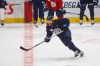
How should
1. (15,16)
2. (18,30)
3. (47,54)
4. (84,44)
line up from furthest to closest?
(15,16) < (18,30) < (84,44) < (47,54)

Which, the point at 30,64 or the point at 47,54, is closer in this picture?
the point at 30,64

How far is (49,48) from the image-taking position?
6668 mm

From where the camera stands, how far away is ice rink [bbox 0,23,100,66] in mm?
5457

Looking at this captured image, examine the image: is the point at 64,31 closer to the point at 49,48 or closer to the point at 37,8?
the point at 49,48

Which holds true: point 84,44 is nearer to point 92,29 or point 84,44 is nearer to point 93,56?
A: point 93,56

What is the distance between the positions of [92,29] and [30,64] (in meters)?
4.06

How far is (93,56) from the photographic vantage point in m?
5.85

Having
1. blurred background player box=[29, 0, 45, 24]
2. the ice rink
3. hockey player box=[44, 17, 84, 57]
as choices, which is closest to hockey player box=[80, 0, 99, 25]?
the ice rink

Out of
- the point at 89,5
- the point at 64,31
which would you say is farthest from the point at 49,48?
the point at 89,5

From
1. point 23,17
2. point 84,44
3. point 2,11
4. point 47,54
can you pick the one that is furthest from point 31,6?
point 47,54

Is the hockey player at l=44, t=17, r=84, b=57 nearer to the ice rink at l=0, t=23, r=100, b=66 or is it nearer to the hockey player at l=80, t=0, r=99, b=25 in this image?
the ice rink at l=0, t=23, r=100, b=66

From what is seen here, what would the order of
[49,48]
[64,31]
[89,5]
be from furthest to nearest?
[89,5] < [49,48] < [64,31]

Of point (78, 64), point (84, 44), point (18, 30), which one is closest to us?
point (78, 64)

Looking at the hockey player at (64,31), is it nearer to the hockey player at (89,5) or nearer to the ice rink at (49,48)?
the ice rink at (49,48)
